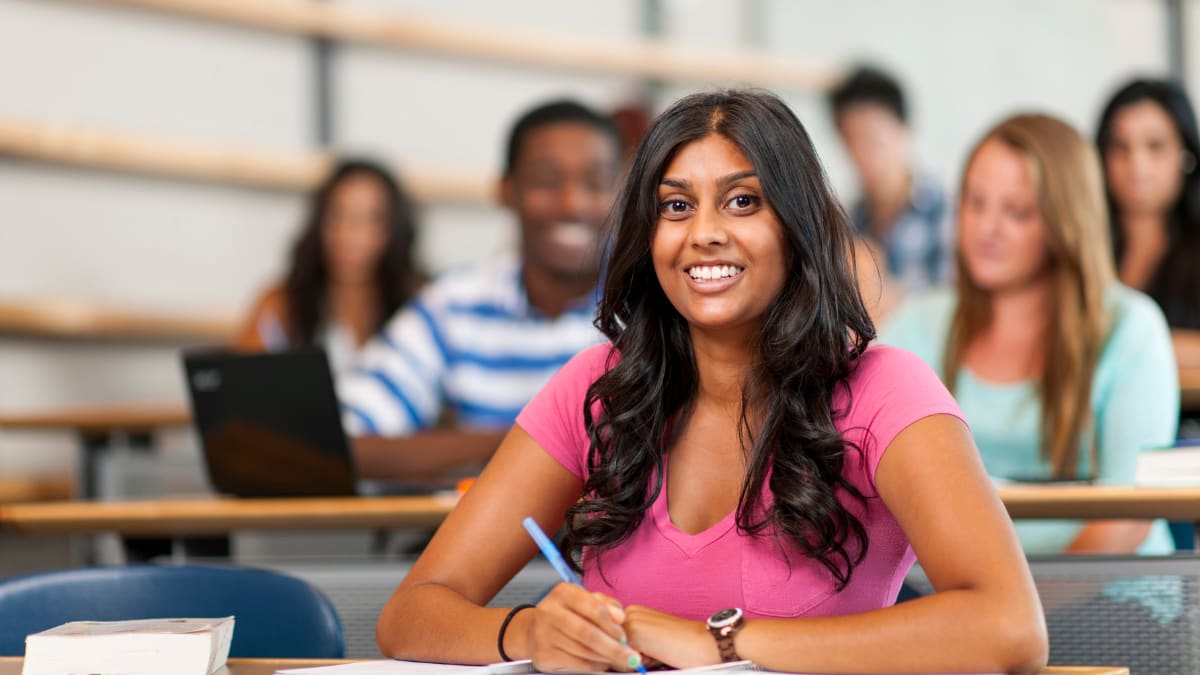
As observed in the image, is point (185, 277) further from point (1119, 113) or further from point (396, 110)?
point (1119, 113)

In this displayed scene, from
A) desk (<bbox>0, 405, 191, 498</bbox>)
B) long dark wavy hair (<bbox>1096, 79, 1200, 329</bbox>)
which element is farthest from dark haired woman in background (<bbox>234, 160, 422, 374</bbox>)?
long dark wavy hair (<bbox>1096, 79, 1200, 329</bbox>)

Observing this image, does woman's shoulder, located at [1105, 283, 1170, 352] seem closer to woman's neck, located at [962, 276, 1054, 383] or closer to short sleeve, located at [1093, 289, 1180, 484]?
short sleeve, located at [1093, 289, 1180, 484]

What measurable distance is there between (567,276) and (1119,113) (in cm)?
160

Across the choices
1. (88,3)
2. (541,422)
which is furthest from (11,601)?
(88,3)

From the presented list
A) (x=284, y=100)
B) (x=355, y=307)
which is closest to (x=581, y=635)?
(x=355, y=307)

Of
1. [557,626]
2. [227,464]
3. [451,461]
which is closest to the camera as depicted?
[557,626]

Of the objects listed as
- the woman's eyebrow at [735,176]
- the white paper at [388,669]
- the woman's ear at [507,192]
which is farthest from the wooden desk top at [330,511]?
the woman's ear at [507,192]

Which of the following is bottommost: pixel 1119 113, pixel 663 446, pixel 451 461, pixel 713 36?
pixel 451 461

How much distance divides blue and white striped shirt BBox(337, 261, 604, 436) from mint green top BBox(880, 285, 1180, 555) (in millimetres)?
986

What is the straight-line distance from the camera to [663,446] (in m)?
1.79

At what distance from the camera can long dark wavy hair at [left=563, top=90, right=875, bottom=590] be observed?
1635 mm

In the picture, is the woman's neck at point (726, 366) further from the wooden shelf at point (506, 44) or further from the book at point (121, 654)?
the wooden shelf at point (506, 44)

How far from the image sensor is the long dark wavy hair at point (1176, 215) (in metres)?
3.83

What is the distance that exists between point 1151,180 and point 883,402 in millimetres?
2608
